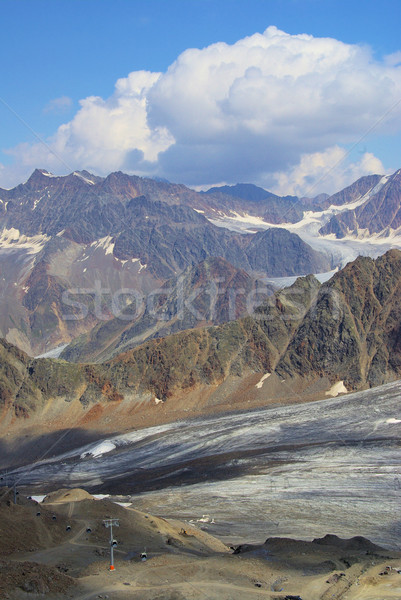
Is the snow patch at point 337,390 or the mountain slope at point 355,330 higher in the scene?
the mountain slope at point 355,330

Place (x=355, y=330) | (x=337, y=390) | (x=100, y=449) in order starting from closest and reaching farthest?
1. (x=100, y=449)
2. (x=337, y=390)
3. (x=355, y=330)

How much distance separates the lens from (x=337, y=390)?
146750 mm

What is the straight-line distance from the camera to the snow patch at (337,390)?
146 m

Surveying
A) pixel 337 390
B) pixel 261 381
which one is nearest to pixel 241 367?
pixel 261 381

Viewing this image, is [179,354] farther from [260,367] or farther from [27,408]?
[27,408]

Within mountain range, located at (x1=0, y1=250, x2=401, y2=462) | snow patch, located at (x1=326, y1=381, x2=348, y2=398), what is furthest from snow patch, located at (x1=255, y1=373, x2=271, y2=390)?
snow patch, located at (x1=326, y1=381, x2=348, y2=398)

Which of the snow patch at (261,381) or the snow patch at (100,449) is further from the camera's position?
Answer: the snow patch at (261,381)

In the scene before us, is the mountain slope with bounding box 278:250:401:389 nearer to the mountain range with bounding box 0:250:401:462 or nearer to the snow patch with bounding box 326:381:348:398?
the mountain range with bounding box 0:250:401:462

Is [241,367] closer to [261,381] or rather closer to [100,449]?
[261,381]

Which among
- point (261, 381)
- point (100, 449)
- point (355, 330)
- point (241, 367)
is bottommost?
point (100, 449)

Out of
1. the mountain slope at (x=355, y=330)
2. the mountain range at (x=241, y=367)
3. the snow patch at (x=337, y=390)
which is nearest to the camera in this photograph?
the snow patch at (x=337, y=390)

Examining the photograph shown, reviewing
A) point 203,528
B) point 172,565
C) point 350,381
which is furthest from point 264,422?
point 172,565

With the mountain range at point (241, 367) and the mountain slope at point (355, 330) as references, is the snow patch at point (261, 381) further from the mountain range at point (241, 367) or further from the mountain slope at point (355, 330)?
the mountain slope at point (355, 330)

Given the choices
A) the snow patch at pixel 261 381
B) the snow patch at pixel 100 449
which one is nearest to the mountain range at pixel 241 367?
the snow patch at pixel 261 381
